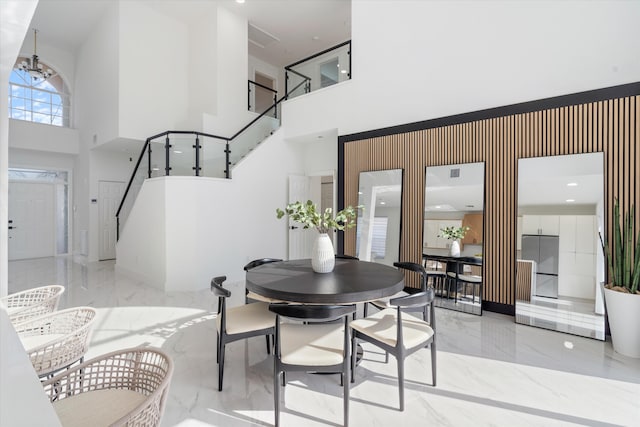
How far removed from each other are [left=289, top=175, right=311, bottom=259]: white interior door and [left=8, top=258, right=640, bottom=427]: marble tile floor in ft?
11.3

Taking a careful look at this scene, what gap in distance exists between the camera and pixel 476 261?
4.54 m

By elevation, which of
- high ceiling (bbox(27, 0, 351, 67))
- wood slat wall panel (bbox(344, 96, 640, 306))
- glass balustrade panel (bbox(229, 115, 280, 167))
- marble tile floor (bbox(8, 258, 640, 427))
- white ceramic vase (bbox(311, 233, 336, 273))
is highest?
high ceiling (bbox(27, 0, 351, 67))

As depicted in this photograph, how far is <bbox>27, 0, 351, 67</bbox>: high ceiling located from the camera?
24.4ft

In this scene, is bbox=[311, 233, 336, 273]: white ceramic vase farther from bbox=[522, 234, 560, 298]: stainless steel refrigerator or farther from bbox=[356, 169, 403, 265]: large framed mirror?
bbox=[522, 234, 560, 298]: stainless steel refrigerator

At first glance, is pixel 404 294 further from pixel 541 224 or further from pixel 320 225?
pixel 541 224

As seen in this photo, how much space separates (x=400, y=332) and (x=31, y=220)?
10977 millimetres

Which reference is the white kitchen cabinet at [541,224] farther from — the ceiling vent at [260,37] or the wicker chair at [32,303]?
the ceiling vent at [260,37]

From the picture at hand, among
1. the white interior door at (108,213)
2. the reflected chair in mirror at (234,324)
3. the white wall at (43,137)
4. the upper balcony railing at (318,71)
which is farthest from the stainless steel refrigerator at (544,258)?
the white wall at (43,137)

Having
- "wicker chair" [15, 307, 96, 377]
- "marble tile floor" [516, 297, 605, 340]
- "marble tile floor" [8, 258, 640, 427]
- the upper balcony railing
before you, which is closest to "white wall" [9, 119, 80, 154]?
the upper balcony railing

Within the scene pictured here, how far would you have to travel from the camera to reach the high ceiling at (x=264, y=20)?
7441 mm

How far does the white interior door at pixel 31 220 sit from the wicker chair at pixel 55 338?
30.1 ft

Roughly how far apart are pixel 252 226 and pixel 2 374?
5737mm

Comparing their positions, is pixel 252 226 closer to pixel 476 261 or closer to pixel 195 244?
pixel 195 244

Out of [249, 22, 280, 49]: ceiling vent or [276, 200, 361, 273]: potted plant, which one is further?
[249, 22, 280, 49]: ceiling vent
